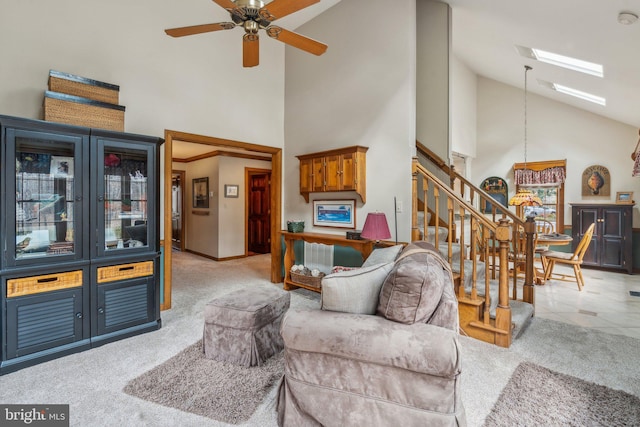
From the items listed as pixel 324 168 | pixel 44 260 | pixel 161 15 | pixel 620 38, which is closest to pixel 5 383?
pixel 44 260

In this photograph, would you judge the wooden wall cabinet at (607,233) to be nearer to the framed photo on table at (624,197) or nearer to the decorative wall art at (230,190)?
the framed photo on table at (624,197)

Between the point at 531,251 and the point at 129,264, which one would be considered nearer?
the point at 129,264

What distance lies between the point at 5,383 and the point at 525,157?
8587 mm

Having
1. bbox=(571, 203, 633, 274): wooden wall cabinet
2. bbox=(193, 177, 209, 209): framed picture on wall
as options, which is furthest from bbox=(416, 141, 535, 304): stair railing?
bbox=(193, 177, 209, 209): framed picture on wall

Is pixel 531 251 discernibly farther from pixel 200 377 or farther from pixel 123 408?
pixel 123 408

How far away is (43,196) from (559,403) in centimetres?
403

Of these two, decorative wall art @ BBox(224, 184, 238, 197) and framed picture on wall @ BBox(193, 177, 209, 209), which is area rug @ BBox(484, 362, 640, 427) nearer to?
decorative wall art @ BBox(224, 184, 238, 197)

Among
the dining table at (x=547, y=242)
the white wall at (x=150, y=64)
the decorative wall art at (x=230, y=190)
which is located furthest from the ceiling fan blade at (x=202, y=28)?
the dining table at (x=547, y=242)

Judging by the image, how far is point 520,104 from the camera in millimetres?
6953

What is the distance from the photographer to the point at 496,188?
730cm

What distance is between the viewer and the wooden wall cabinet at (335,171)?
384cm

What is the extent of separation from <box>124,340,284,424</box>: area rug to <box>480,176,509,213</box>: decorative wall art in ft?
22.1

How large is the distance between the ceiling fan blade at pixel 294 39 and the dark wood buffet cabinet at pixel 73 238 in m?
1.60

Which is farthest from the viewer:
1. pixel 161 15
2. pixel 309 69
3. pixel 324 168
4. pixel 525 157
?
pixel 525 157
